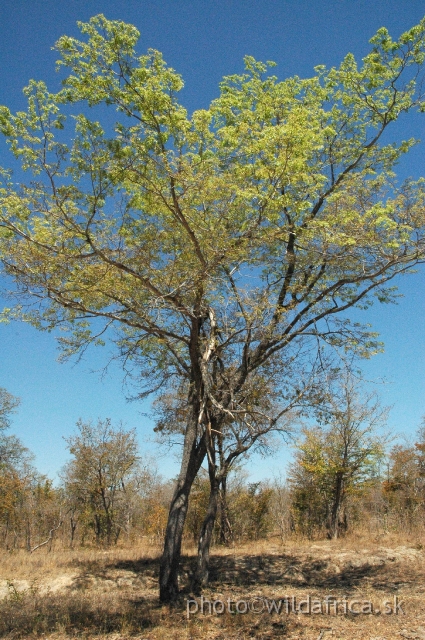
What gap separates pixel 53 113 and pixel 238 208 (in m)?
3.40

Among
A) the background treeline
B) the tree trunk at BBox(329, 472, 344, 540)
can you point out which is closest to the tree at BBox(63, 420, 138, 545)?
the background treeline

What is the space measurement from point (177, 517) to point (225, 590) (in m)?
2.63

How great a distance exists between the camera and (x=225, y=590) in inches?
401

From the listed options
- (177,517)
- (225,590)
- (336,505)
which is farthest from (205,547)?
(336,505)

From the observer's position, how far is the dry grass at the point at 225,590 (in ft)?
21.8

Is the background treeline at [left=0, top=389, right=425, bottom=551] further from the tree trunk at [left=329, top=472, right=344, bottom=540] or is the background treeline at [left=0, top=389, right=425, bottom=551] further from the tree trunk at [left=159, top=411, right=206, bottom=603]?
the tree trunk at [left=159, top=411, right=206, bottom=603]

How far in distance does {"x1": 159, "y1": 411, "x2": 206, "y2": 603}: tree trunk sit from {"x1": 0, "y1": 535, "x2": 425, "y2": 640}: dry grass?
1.45ft

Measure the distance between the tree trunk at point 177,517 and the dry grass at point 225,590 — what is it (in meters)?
0.44

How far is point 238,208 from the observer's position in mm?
8047

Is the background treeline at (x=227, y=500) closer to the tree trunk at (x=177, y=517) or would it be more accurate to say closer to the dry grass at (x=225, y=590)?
the dry grass at (x=225, y=590)

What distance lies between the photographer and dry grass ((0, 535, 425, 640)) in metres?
6.65

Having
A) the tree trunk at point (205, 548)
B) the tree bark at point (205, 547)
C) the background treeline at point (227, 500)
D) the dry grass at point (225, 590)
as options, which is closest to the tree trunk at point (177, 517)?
the dry grass at point (225, 590)

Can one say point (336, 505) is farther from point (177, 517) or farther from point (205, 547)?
point (177, 517)

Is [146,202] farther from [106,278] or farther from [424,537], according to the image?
[424,537]
